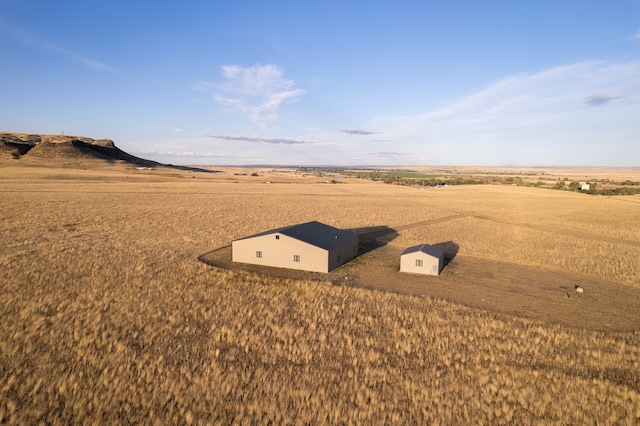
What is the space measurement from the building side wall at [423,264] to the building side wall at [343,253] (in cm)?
513

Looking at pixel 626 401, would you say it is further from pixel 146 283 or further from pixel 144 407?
pixel 146 283

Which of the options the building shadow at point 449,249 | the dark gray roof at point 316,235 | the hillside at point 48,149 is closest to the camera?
the dark gray roof at point 316,235

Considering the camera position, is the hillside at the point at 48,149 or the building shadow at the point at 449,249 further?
the hillside at the point at 48,149

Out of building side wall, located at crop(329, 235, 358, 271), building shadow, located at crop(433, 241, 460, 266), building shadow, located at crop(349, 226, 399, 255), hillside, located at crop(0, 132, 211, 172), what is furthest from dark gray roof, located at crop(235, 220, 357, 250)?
hillside, located at crop(0, 132, 211, 172)

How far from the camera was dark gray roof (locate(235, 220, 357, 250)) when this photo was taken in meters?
28.4

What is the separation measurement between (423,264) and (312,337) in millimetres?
13751

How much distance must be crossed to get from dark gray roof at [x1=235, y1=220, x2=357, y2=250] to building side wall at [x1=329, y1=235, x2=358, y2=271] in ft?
1.15

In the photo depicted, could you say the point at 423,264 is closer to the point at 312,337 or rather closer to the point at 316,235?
the point at 316,235

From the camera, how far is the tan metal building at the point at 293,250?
27594 mm

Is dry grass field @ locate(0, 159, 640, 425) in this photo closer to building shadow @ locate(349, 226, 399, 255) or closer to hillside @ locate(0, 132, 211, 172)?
building shadow @ locate(349, 226, 399, 255)

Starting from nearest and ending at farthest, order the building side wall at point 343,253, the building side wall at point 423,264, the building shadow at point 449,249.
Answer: the building side wall at point 423,264, the building side wall at point 343,253, the building shadow at point 449,249

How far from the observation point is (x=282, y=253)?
92.4 ft

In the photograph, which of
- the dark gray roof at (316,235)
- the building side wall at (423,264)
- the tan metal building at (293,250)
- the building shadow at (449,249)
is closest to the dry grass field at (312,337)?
the building shadow at (449,249)

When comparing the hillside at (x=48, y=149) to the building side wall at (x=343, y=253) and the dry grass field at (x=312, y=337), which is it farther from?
the building side wall at (x=343, y=253)
